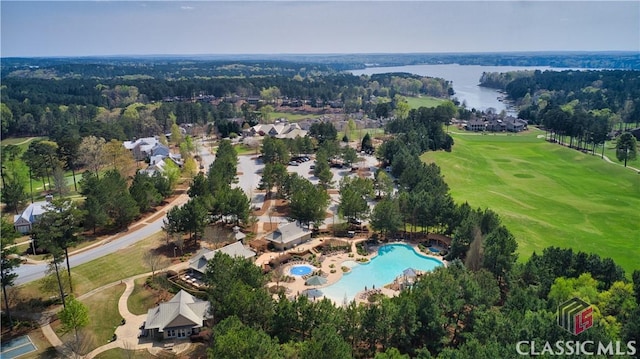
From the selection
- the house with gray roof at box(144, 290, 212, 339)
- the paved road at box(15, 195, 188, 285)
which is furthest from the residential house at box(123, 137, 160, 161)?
the house with gray roof at box(144, 290, 212, 339)

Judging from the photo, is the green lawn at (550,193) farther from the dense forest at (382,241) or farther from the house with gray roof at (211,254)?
the house with gray roof at (211,254)

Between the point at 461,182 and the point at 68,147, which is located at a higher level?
the point at 68,147

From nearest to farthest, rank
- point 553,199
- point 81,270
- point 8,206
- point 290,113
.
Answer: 1. point 81,270
2. point 8,206
3. point 553,199
4. point 290,113

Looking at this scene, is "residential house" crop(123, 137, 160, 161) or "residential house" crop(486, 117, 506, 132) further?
"residential house" crop(486, 117, 506, 132)

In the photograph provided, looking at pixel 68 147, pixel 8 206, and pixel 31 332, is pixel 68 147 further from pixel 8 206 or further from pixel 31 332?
pixel 31 332

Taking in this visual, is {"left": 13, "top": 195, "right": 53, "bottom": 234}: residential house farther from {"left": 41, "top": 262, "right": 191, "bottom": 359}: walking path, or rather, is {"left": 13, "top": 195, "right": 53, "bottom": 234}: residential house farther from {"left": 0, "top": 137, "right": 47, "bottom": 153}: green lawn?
{"left": 0, "top": 137, "right": 47, "bottom": 153}: green lawn

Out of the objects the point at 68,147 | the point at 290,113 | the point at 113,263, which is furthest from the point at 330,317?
the point at 290,113

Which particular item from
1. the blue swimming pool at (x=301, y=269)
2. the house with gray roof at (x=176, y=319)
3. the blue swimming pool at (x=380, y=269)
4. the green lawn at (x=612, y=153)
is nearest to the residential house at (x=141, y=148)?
the blue swimming pool at (x=301, y=269)
